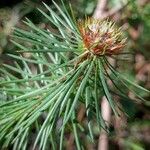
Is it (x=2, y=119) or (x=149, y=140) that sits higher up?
(x=2, y=119)

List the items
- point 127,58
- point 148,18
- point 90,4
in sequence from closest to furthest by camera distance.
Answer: point 127,58 < point 148,18 < point 90,4

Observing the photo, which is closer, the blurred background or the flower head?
the flower head

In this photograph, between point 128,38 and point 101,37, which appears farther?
point 128,38

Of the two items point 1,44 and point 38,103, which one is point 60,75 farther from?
point 1,44

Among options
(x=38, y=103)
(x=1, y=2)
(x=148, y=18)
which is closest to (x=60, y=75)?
(x=38, y=103)
